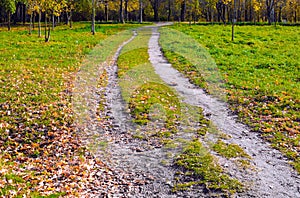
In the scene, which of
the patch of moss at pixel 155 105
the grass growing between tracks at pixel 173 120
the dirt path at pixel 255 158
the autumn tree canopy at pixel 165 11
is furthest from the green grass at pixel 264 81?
the autumn tree canopy at pixel 165 11

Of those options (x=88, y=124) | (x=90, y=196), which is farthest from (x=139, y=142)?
(x=90, y=196)

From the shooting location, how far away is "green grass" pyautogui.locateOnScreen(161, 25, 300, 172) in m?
10.6

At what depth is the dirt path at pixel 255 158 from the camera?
24.0 ft

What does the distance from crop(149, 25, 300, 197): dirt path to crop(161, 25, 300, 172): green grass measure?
0.37 metres

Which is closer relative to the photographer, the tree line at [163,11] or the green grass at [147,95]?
the green grass at [147,95]

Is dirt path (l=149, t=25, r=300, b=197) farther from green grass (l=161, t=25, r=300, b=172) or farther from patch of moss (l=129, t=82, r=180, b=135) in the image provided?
patch of moss (l=129, t=82, r=180, b=135)

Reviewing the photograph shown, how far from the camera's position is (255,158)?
8758 millimetres

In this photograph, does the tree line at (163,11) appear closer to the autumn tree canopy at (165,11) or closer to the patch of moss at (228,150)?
the autumn tree canopy at (165,11)

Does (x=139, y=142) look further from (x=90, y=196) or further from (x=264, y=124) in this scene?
(x=264, y=124)

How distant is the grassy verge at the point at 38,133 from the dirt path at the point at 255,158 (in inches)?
151

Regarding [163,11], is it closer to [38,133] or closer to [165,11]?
[165,11]

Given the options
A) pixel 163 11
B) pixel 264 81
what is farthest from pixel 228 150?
pixel 163 11

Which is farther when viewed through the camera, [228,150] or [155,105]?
[155,105]

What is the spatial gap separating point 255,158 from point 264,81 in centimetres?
792
